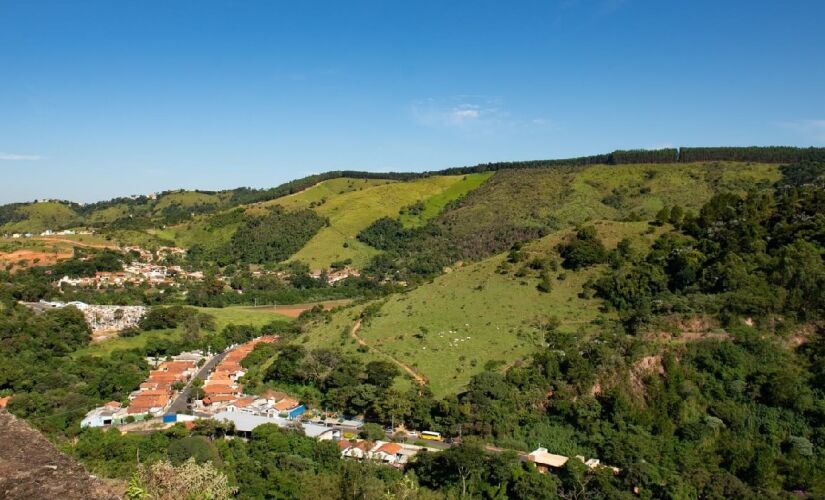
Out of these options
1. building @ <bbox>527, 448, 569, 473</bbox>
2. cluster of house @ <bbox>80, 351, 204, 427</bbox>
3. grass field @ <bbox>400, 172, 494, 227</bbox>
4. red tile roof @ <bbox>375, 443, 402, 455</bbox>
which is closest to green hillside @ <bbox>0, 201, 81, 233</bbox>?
grass field @ <bbox>400, 172, 494, 227</bbox>

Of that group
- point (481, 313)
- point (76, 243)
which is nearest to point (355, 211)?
point (76, 243)

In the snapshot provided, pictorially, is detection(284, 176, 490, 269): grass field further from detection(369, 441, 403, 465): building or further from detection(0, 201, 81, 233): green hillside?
detection(369, 441, 403, 465): building

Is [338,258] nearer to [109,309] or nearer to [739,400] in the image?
[109,309]

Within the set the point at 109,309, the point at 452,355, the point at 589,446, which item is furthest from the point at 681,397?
the point at 109,309

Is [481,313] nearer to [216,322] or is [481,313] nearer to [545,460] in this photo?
[545,460]

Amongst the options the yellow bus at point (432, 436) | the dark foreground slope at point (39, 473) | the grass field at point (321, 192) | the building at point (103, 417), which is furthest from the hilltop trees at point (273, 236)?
the dark foreground slope at point (39, 473)

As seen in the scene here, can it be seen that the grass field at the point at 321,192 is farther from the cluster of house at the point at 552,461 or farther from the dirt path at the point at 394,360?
the cluster of house at the point at 552,461
